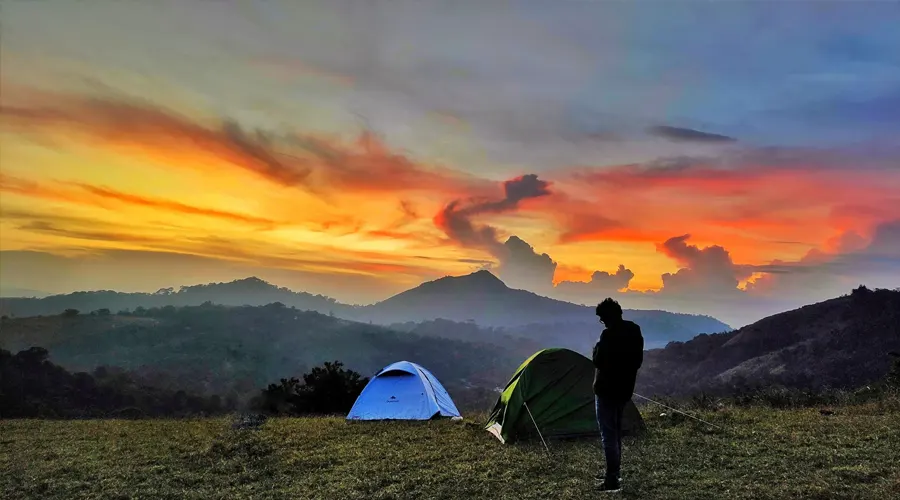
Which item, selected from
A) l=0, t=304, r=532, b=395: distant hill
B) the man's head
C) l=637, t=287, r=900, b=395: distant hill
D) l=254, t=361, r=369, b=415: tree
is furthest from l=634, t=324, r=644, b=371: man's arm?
l=0, t=304, r=532, b=395: distant hill

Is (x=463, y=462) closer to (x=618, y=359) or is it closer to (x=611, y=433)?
(x=611, y=433)

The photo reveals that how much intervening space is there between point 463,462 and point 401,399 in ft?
20.1

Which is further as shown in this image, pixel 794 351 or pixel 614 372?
pixel 794 351

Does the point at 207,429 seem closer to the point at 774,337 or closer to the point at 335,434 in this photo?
the point at 335,434

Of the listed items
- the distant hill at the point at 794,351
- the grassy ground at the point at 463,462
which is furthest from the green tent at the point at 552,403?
the distant hill at the point at 794,351

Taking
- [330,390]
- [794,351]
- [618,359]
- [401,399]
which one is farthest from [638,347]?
[794,351]

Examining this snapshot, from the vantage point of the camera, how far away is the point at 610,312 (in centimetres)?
895

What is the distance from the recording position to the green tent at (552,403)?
12.2m

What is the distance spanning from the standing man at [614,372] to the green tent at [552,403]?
351 cm

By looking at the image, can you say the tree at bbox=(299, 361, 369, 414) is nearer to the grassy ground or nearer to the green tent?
the grassy ground

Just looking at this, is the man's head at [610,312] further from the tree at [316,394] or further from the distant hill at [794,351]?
the distant hill at [794,351]

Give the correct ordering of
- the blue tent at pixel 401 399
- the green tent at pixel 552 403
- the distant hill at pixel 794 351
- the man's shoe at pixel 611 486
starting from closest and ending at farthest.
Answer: the man's shoe at pixel 611 486 < the green tent at pixel 552 403 < the blue tent at pixel 401 399 < the distant hill at pixel 794 351

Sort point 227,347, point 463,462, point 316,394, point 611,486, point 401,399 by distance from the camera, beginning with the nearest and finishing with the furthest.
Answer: point 611,486, point 463,462, point 401,399, point 316,394, point 227,347

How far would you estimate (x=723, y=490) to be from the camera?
8.26 m
